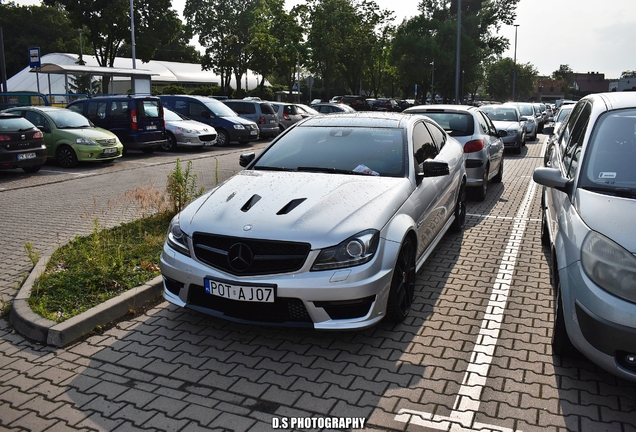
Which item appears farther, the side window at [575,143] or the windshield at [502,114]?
the windshield at [502,114]

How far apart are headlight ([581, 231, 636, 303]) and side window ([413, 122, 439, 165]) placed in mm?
2373

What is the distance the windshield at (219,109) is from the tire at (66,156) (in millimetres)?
7695

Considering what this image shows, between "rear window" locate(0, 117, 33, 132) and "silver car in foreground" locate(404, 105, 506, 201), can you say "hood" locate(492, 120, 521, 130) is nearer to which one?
"silver car in foreground" locate(404, 105, 506, 201)

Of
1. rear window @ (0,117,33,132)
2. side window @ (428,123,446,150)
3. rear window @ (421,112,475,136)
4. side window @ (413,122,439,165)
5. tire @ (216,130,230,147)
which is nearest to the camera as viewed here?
side window @ (413,122,439,165)

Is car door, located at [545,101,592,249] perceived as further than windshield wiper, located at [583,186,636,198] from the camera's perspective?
Yes

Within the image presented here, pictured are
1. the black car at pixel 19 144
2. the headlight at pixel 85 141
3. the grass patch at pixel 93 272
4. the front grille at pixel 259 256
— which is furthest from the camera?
the headlight at pixel 85 141

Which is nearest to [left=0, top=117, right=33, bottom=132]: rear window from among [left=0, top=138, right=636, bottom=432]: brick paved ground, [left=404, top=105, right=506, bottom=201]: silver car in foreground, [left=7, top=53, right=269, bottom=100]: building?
[left=0, top=138, right=636, bottom=432]: brick paved ground

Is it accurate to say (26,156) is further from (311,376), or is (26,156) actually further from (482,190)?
(311,376)

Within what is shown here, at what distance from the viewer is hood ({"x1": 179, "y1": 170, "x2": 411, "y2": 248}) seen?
4.38m

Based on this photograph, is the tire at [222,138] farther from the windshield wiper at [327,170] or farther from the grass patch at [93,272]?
the windshield wiper at [327,170]

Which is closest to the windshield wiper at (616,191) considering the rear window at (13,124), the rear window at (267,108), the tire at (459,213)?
the tire at (459,213)

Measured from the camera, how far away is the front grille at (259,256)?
4277 millimetres

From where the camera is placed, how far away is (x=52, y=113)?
15797 mm

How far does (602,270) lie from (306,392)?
1.95m
